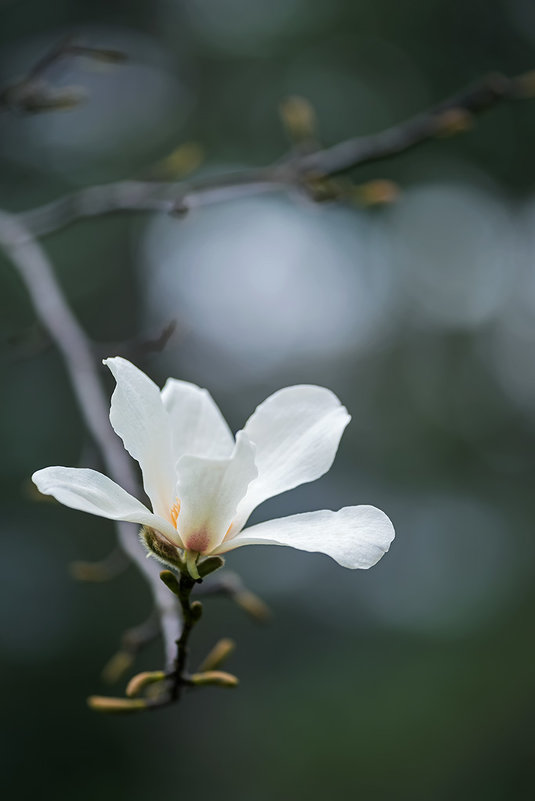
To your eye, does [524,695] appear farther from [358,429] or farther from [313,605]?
[358,429]

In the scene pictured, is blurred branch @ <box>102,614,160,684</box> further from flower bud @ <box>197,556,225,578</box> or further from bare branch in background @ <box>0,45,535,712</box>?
flower bud @ <box>197,556,225,578</box>

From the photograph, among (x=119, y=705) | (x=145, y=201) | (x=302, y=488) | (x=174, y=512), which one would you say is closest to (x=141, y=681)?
(x=119, y=705)

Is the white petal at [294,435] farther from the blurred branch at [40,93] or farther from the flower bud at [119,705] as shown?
the blurred branch at [40,93]

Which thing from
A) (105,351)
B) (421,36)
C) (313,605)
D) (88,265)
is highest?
(105,351)

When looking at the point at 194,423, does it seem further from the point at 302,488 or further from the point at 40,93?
the point at 302,488

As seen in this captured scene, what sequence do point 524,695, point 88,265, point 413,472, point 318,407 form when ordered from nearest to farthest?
point 318,407 < point 524,695 < point 88,265 < point 413,472

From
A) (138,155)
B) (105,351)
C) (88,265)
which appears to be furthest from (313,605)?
(105,351)

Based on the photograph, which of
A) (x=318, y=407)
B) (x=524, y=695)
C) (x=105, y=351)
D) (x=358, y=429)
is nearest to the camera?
(x=318, y=407)

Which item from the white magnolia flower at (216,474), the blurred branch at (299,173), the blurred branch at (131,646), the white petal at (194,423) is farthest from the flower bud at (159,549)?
the blurred branch at (299,173)
